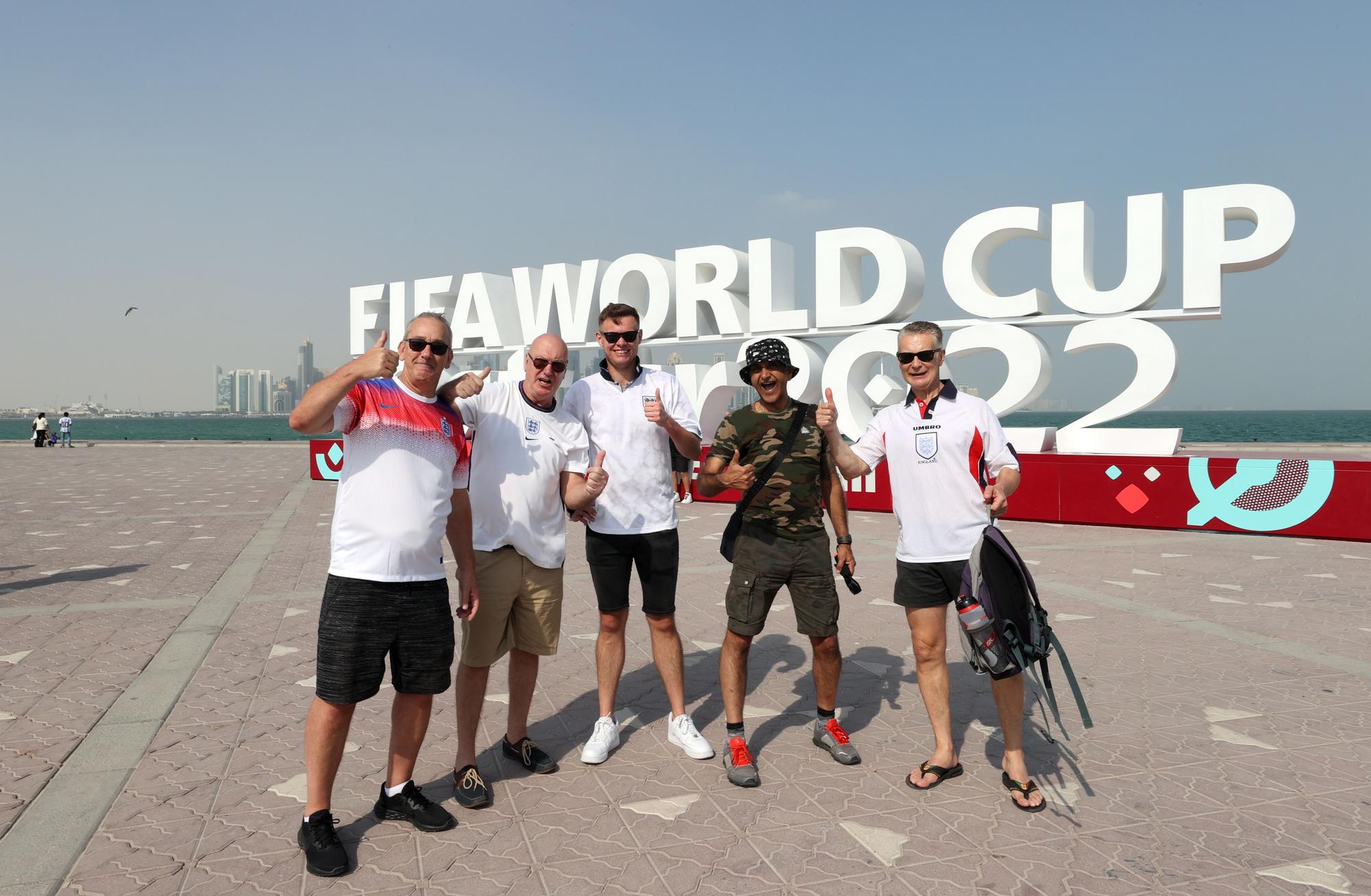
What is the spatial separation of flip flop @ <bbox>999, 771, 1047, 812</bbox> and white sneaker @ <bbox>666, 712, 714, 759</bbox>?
4.01ft

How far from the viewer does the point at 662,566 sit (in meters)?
3.85

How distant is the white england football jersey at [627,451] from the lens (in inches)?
151

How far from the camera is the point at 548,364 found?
3.51 metres

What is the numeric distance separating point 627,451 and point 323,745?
1.66 meters

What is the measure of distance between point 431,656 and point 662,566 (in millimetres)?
1157

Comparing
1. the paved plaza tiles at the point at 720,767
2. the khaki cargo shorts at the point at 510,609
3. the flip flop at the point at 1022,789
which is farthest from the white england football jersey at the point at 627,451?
the flip flop at the point at 1022,789

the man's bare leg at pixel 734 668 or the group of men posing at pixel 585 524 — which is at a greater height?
the group of men posing at pixel 585 524

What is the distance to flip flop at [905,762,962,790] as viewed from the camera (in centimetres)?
350

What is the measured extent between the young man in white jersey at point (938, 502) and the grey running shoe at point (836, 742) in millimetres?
291

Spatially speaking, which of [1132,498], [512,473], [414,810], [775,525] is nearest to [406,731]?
[414,810]

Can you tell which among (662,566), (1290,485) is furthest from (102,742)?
(1290,485)

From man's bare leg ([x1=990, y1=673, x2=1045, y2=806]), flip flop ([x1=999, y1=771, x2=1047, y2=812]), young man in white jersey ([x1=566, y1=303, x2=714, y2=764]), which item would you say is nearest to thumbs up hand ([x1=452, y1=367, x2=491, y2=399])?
young man in white jersey ([x1=566, y1=303, x2=714, y2=764])

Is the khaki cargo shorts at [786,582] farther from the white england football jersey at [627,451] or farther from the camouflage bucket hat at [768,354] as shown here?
the camouflage bucket hat at [768,354]

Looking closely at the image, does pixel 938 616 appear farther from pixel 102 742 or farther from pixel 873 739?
pixel 102 742
